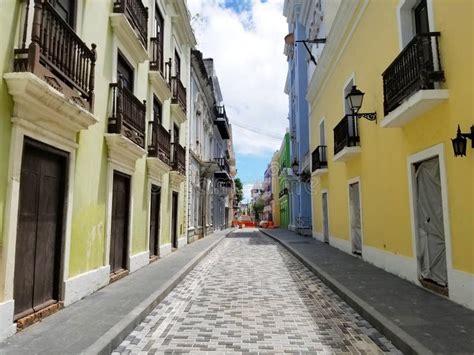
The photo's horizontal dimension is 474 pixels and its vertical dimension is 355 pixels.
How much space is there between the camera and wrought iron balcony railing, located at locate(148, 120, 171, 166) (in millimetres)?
10449

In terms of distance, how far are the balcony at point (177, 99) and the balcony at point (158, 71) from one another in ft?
2.69

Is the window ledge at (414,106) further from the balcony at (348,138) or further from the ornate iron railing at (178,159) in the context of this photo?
the ornate iron railing at (178,159)

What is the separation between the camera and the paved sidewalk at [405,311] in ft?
13.2

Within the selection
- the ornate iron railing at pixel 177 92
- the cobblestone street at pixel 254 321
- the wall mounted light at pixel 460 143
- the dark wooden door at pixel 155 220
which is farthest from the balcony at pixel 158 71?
the wall mounted light at pixel 460 143

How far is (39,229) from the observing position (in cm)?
509

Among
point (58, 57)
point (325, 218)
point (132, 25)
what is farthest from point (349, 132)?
point (58, 57)

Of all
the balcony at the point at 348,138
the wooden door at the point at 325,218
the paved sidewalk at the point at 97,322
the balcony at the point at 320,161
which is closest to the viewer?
the paved sidewalk at the point at 97,322

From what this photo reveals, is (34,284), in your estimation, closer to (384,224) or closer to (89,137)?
(89,137)

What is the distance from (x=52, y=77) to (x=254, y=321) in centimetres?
→ 415

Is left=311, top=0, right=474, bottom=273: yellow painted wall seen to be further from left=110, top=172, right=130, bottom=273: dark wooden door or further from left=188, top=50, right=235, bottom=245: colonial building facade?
left=188, top=50, right=235, bottom=245: colonial building facade

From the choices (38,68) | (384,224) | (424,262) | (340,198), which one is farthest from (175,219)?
(38,68)

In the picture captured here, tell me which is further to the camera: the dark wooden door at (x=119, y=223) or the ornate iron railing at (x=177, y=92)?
the ornate iron railing at (x=177, y=92)

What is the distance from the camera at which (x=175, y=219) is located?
14.7m

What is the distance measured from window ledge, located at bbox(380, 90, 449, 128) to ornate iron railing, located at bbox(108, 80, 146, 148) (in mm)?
5094
